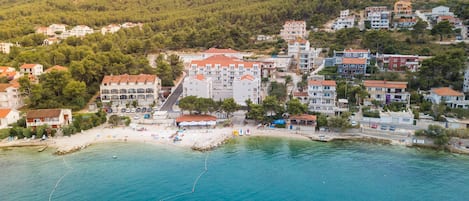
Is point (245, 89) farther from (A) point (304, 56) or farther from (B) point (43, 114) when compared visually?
(B) point (43, 114)

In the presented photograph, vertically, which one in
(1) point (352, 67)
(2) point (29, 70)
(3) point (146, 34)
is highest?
(3) point (146, 34)

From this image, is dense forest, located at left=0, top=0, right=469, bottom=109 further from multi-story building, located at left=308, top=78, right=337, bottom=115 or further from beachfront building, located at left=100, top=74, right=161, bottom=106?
multi-story building, located at left=308, top=78, right=337, bottom=115

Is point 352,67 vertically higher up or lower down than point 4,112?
higher up

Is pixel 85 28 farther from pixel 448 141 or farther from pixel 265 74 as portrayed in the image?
pixel 448 141

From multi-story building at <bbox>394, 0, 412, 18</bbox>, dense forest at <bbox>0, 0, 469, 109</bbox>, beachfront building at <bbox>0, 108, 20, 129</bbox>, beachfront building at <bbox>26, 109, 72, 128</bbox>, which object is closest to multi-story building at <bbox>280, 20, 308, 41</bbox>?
dense forest at <bbox>0, 0, 469, 109</bbox>

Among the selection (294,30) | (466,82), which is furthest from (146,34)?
(466,82)

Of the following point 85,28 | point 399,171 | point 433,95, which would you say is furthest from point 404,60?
point 85,28
